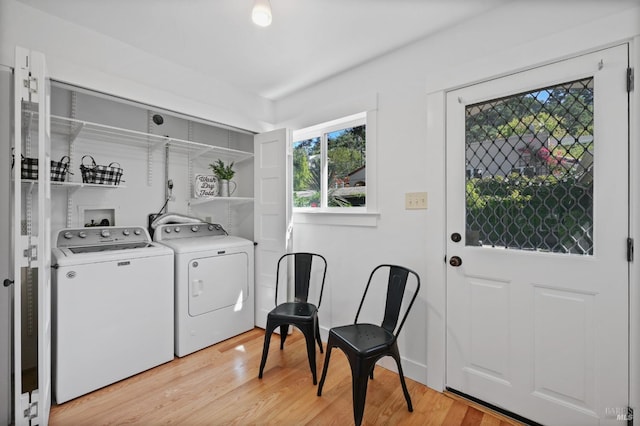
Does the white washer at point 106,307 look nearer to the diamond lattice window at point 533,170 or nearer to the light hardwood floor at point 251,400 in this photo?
the light hardwood floor at point 251,400

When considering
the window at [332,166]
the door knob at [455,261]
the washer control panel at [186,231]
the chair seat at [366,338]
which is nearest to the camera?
the chair seat at [366,338]

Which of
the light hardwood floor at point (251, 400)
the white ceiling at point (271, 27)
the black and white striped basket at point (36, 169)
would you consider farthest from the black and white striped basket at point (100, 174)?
the light hardwood floor at point (251, 400)

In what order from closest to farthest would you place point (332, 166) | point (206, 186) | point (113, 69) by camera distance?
point (113, 69), point (332, 166), point (206, 186)

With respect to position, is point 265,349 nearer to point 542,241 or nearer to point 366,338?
point 366,338

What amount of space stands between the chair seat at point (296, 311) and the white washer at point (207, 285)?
73cm

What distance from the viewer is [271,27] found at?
1920 millimetres

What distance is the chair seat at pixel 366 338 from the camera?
5.27 feet

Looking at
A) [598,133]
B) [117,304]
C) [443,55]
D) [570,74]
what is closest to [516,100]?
[570,74]

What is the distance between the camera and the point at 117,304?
79.3 inches

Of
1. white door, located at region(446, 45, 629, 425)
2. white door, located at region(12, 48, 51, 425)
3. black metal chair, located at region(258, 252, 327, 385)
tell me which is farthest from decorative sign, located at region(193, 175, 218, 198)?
white door, located at region(446, 45, 629, 425)

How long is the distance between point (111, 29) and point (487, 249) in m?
2.89

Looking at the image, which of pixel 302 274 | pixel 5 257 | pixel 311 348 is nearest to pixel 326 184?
pixel 302 274

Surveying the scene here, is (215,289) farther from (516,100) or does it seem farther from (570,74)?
(570,74)

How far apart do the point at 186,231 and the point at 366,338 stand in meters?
2.10
